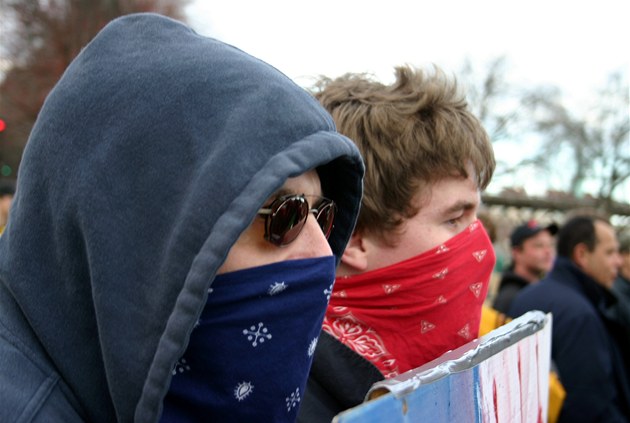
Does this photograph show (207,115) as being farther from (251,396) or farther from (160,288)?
(251,396)

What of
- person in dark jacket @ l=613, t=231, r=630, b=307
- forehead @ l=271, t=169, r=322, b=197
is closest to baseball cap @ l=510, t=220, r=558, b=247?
person in dark jacket @ l=613, t=231, r=630, b=307

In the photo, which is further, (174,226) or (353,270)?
(353,270)

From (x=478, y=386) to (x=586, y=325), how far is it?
8.65ft

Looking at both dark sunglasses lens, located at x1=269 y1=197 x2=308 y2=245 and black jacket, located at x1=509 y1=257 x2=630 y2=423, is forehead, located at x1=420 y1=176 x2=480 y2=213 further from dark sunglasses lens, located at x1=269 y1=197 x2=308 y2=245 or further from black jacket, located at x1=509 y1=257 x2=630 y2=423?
black jacket, located at x1=509 y1=257 x2=630 y2=423

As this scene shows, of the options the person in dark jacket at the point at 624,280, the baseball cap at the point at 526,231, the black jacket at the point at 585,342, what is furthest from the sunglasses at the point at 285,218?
the baseball cap at the point at 526,231

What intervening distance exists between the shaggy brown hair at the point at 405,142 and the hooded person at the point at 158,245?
1.96 ft

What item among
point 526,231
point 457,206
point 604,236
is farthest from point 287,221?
point 526,231

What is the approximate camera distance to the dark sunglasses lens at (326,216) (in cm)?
134

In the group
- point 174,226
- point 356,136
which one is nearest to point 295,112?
point 174,226

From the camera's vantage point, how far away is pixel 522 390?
147 cm

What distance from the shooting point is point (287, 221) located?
118cm

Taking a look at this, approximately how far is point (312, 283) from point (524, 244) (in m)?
4.60

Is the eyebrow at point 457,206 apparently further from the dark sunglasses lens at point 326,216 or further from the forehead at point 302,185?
the forehead at point 302,185

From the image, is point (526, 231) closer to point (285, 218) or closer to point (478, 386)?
point (478, 386)
